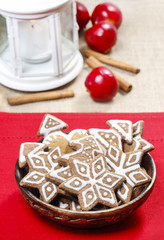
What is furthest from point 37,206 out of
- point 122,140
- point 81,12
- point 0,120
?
point 81,12

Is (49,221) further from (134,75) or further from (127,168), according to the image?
(134,75)

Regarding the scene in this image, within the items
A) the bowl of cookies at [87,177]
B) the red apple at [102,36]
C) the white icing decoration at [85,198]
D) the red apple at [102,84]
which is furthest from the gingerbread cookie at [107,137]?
the red apple at [102,36]

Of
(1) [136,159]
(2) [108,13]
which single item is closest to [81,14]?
(2) [108,13]

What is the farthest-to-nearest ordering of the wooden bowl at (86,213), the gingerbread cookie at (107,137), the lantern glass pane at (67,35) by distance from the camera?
1. the lantern glass pane at (67,35)
2. the gingerbread cookie at (107,137)
3. the wooden bowl at (86,213)

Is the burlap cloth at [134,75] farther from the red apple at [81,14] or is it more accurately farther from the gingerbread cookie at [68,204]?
the gingerbread cookie at [68,204]

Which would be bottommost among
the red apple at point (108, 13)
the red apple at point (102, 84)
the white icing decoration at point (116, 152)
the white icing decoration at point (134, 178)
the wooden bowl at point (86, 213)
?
the red apple at point (102, 84)

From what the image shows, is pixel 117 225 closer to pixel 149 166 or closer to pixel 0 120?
pixel 149 166

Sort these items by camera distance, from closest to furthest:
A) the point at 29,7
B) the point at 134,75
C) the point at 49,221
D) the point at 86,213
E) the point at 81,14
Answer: the point at 86,213, the point at 49,221, the point at 29,7, the point at 134,75, the point at 81,14
